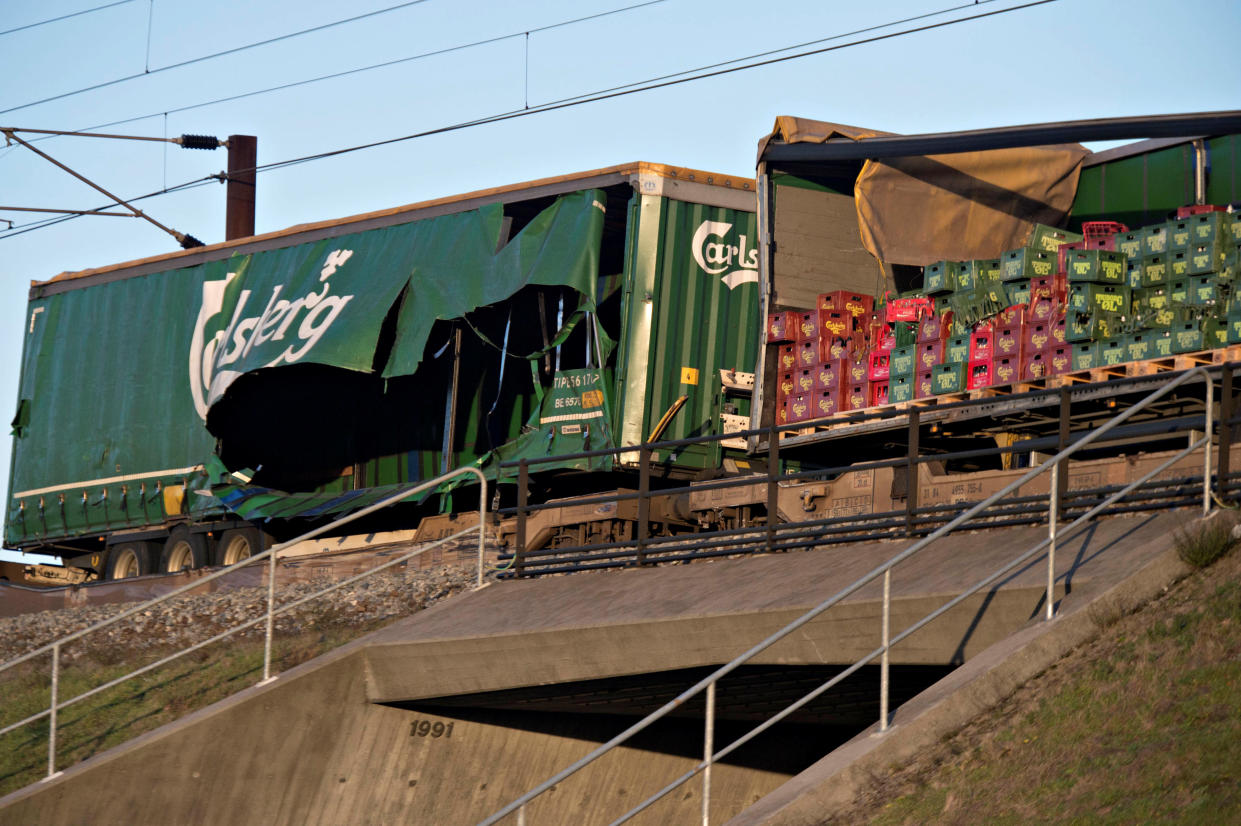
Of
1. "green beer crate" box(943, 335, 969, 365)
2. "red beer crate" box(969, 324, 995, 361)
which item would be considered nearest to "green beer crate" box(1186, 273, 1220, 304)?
"red beer crate" box(969, 324, 995, 361)

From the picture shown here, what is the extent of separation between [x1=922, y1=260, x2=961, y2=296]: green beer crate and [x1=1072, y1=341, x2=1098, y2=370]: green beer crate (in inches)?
63.3

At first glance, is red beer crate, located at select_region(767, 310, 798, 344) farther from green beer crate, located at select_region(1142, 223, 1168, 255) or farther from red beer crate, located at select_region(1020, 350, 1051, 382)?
green beer crate, located at select_region(1142, 223, 1168, 255)

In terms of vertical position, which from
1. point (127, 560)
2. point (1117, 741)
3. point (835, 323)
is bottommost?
point (127, 560)

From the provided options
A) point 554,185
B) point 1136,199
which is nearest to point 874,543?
point 1136,199

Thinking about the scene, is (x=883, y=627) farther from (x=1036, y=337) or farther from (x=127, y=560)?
(x=127, y=560)

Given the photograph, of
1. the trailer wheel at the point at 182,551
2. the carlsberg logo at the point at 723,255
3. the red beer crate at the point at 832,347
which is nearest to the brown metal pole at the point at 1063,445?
the red beer crate at the point at 832,347

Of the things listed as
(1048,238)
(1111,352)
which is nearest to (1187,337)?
(1111,352)

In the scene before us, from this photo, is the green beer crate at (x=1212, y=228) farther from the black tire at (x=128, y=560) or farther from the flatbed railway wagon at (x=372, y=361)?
the black tire at (x=128, y=560)

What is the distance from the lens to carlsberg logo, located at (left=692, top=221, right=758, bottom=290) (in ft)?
61.7

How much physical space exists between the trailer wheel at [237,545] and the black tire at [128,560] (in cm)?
171

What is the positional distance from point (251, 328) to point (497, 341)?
390cm

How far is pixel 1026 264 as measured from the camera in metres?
14.9

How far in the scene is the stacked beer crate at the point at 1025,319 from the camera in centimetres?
1374

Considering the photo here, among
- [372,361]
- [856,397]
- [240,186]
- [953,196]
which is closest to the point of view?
[856,397]
